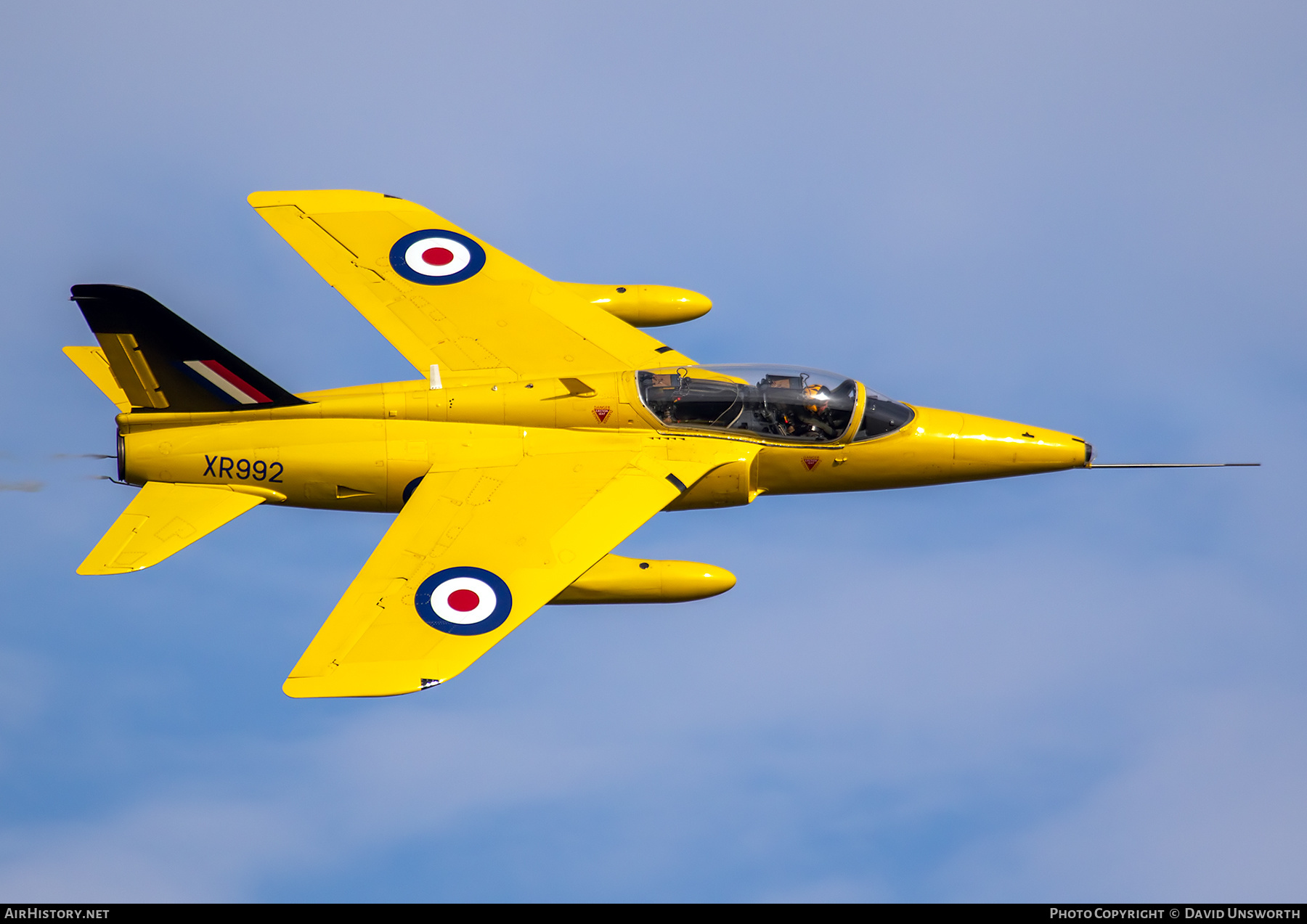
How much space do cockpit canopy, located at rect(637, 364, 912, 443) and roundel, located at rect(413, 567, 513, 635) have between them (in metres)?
4.35

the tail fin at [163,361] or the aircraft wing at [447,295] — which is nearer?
the tail fin at [163,361]

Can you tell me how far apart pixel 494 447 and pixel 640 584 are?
3.18 metres

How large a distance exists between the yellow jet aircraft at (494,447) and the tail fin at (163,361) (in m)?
0.03

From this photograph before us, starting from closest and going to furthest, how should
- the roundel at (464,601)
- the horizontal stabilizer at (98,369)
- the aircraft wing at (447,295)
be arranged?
the roundel at (464,601) → the horizontal stabilizer at (98,369) → the aircraft wing at (447,295)

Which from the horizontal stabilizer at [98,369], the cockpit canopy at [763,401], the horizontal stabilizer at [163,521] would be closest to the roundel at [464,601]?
the horizontal stabilizer at [163,521]

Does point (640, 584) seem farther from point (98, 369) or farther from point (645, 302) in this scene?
point (98, 369)

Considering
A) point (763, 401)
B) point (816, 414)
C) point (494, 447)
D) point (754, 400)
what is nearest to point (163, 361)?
point (494, 447)

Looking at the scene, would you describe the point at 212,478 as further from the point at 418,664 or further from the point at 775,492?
the point at 775,492

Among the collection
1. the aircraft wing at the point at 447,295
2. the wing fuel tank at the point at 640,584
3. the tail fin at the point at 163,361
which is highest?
the aircraft wing at the point at 447,295

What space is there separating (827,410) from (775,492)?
1.66 m

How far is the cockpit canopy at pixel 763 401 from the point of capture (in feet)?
93.3

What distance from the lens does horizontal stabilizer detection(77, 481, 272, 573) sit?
26797mm

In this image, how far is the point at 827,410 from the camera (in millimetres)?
28703

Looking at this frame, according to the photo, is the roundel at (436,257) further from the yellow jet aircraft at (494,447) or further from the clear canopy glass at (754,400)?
the clear canopy glass at (754,400)
